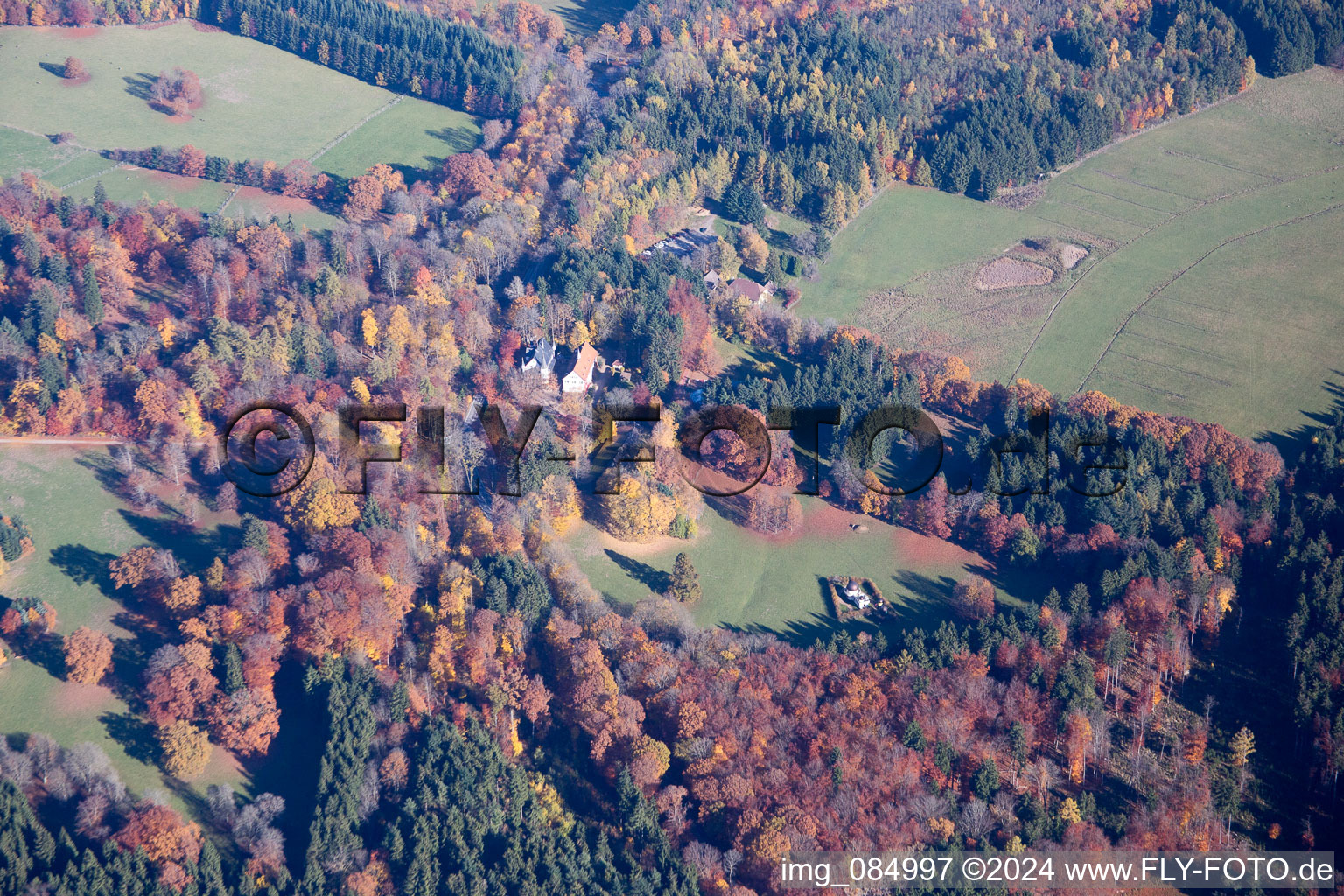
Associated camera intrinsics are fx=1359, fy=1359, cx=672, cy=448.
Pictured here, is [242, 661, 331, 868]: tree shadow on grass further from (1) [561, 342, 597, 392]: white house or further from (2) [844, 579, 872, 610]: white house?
(2) [844, 579, 872, 610]: white house

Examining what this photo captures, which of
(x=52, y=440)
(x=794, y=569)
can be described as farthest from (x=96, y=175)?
(x=794, y=569)

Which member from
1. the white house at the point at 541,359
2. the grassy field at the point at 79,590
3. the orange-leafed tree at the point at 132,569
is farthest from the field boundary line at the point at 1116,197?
the orange-leafed tree at the point at 132,569

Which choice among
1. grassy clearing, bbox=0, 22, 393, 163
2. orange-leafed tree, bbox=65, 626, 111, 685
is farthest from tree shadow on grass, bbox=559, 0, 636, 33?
orange-leafed tree, bbox=65, 626, 111, 685

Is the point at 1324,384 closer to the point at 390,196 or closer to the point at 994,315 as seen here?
the point at 994,315

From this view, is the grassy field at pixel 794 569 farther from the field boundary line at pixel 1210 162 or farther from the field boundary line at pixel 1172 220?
the field boundary line at pixel 1210 162

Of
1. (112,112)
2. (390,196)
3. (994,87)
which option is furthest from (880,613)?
(112,112)
